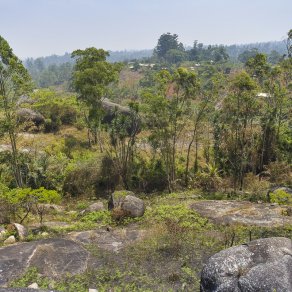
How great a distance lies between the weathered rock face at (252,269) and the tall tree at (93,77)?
42.0 feet

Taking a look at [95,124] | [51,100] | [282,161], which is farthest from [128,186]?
[51,100]

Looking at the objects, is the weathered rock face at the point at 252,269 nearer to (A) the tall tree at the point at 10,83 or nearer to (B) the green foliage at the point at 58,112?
(A) the tall tree at the point at 10,83

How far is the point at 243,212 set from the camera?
1298 cm

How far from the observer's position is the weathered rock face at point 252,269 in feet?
22.4

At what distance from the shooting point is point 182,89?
17453 mm

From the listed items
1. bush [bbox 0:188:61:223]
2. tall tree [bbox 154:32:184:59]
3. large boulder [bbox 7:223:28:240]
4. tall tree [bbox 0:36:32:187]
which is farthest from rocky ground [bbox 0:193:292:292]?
tall tree [bbox 154:32:184:59]

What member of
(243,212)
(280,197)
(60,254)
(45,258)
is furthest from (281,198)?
(45,258)

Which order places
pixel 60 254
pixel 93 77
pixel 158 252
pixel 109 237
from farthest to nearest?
pixel 93 77 < pixel 109 237 < pixel 158 252 < pixel 60 254

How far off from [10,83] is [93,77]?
467cm

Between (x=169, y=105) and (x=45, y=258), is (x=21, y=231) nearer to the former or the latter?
(x=45, y=258)

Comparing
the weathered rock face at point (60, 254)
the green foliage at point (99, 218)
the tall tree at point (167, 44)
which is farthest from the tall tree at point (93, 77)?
the tall tree at point (167, 44)

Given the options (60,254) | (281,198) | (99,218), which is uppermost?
(60,254)

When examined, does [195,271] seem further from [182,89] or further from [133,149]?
[133,149]

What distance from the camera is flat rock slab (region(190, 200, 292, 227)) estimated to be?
12.1 metres
